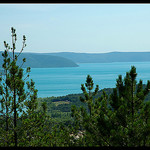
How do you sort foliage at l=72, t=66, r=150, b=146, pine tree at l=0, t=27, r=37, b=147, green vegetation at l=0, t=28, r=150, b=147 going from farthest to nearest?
pine tree at l=0, t=27, r=37, b=147 < green vegetation at l=0, t=28, r=150, b=147 < foliage at l=72, t=66, r=150, b=146

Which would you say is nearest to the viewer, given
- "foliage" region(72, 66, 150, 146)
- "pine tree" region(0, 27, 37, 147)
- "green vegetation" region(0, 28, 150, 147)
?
"foliage" region(72, 66, 150, 146)

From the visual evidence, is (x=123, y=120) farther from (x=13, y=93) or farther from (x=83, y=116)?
(x=13, y=93)

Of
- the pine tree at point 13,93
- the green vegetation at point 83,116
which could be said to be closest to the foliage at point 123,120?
the green vegetation at point 83,116

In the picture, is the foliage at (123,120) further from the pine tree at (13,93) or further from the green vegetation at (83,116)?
the pine tree at (13,93)

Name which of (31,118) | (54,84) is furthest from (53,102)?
(31,118)

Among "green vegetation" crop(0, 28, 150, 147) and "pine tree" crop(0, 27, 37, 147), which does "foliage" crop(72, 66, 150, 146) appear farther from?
"pine tree" crop(0, 27, 37, 147)

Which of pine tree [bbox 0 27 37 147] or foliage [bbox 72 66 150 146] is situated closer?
foliage [bbox 72 66 150 146]

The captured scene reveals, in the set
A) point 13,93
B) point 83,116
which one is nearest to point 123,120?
point 83,116

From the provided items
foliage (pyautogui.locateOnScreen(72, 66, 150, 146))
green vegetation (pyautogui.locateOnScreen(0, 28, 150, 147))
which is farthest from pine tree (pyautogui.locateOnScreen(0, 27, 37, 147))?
foliage (pyautogui.locateOnScreen(72, 66, 150, 146))
